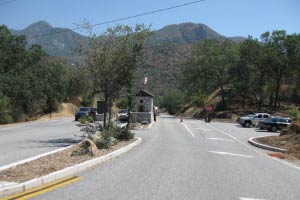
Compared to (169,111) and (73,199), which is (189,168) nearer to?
(73,199)

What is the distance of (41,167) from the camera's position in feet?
39.5


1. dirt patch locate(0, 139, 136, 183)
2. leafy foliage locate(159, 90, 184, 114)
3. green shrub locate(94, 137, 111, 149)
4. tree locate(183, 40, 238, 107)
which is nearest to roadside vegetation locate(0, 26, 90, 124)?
tree locate(183, 40, 238, 107)

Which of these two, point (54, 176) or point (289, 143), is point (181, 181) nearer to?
point (54, 176)

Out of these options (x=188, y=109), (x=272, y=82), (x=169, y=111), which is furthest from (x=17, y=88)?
(x=169, y=111)

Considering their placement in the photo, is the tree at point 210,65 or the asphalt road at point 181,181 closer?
the asphalt road at point 181,181

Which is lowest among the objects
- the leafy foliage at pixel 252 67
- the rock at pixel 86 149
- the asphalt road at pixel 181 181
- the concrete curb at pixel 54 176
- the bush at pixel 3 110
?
the asphalt road at pixel 181 181

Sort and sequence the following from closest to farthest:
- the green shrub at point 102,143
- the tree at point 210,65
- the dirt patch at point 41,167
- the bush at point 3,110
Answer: the dirt patch at point 41,167, the green shrub at point 102,143, the bush at point 3,110, the tree at point 210,65

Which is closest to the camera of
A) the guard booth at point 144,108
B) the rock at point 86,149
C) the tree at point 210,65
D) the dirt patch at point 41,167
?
the dirt patch at point 41,167

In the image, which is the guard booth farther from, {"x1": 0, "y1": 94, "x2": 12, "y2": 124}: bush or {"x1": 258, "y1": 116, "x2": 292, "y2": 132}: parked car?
{"x1": 0, "y1": 94, "x2": 12, "y2": 124}: bush

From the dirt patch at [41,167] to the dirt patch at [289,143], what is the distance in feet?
31.8

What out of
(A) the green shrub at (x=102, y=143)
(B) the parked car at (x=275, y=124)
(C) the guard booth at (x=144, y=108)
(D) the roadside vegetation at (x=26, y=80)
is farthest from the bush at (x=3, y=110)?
(A) the green shrub at (x=102, y=143)

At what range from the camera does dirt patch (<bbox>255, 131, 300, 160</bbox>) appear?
830 inches

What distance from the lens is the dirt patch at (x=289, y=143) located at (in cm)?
2108

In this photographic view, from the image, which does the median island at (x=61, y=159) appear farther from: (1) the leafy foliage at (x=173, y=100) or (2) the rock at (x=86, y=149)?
(1) the leafy foliage at (x=173, y=100)
